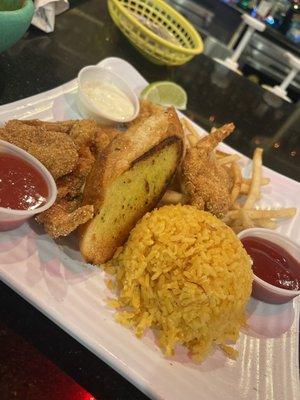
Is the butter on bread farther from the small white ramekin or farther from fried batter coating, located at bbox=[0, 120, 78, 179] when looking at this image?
the small white ramekin

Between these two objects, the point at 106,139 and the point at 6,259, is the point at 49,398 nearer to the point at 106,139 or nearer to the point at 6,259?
the point at 6,259

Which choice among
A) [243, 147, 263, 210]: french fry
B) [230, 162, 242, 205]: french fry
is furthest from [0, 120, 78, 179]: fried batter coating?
[243, 147, 263, 210]: french fry

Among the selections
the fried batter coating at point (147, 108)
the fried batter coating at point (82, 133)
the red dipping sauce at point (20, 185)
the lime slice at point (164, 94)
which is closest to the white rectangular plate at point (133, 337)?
the red dipping sauce at point (20, 185)

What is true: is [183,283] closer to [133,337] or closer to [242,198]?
[133,337]

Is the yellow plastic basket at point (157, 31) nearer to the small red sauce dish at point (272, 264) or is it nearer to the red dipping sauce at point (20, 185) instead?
the small red sauce dish at point (272, 264)

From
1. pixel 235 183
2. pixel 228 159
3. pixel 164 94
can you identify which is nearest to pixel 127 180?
pixel 235 183
